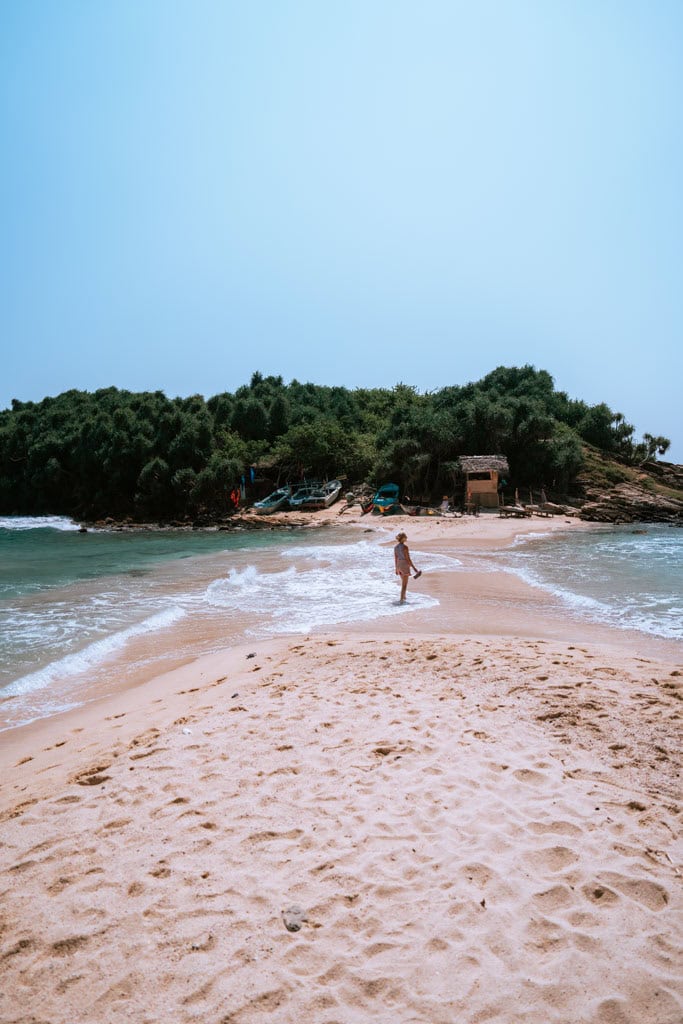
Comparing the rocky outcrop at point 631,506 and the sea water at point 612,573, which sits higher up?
the rocky outcrop at point 631,506

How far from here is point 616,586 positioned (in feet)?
45.1

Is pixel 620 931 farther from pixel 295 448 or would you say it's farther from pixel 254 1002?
pixel 295 448

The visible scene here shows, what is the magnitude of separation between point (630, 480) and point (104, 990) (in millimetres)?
45636

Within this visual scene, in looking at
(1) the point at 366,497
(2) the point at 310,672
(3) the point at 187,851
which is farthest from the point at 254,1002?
(1) the point at 366,497

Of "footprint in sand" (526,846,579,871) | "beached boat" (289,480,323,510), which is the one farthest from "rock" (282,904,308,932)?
"beached boat" (289,480,323,510)

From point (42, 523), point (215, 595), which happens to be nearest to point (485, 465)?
point (215, 595)

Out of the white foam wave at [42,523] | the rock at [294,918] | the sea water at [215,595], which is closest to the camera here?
the rock at [294,918]

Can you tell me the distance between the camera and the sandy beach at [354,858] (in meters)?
2.46

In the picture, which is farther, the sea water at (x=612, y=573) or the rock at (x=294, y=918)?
the sea water at (x=612, y=573)

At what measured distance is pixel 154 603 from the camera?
13.0 metres

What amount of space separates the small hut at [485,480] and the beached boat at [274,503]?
13.7 m

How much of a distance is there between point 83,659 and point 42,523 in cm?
4105

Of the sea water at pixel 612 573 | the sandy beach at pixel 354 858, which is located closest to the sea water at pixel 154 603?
the sandy beach at pixel 354 858

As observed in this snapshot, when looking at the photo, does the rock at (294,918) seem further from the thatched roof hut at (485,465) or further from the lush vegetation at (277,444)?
the lush vegetation at (277,444)
